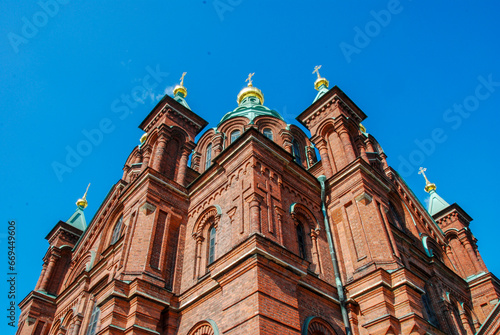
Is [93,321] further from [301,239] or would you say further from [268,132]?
[268,132]

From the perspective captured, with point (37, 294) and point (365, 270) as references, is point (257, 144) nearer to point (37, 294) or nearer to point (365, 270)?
point (365, 270)

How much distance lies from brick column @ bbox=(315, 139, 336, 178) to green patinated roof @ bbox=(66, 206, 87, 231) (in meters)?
14.0

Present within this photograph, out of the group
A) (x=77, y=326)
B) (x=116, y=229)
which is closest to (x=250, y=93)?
(x=116, y=229)

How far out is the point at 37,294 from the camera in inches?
716

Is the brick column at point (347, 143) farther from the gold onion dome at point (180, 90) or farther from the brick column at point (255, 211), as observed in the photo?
the gold onion dome at point (180, 90)

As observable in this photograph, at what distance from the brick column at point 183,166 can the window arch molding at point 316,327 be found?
728 centimetres

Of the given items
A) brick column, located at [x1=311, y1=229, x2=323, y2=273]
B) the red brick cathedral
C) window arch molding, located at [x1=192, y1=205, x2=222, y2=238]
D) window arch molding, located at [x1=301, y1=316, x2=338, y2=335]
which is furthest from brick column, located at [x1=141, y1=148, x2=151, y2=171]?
window arch molding, located at [x1=301, y1=316, x2=338, y2=335]

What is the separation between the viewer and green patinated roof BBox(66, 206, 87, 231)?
2238cm

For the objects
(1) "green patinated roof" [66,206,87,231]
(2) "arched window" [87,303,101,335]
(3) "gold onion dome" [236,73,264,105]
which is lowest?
(2) "arched window" [87,303,101,335]

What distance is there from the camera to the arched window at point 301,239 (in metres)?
12.3

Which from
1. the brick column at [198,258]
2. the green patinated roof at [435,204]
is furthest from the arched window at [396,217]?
the brick column at [198,258]

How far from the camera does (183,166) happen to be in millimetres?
15789

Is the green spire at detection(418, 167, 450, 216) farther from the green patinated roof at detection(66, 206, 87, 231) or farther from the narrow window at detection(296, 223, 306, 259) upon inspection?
the green patinated roof at detection(66, 206, 87, 231)

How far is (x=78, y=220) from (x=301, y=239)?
50.5ft
